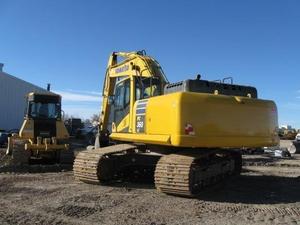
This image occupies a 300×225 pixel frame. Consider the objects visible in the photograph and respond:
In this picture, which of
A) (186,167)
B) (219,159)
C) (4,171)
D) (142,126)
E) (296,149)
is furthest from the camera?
(296,149)

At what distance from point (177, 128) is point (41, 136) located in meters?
9.77

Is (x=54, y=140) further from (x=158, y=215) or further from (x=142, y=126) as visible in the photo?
(x=158, y=215)

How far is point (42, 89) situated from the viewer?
6228 cm

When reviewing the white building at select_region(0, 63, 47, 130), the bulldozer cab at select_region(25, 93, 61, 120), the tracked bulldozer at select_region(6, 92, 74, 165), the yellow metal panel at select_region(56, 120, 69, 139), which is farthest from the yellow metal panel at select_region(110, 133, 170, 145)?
the white building at select_region(0, 63, 47, 130)

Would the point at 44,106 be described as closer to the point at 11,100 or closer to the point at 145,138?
the point at 145,138

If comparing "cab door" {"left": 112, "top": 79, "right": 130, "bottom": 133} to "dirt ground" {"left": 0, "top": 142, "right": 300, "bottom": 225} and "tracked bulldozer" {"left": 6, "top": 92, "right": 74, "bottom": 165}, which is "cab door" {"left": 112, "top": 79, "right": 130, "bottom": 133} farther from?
"tracked bulldozer" {"left": 6, "top": 92, "right": 74, "bottom": 165}

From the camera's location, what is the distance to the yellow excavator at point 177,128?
10930mm

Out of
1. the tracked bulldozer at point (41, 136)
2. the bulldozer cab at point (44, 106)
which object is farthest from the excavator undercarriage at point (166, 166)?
the bulldozer cab at point (44, 106)

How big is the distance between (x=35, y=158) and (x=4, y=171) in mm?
2685

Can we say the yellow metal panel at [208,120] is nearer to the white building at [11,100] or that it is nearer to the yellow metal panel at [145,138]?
the yellow metal panel at [145,138]

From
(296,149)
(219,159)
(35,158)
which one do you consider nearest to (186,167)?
(219,159)

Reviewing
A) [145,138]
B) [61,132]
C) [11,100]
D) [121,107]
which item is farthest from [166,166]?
[11,100]

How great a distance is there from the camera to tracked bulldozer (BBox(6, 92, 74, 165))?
59.8 feet

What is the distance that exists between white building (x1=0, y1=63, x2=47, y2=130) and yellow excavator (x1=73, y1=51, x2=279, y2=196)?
3274 cm
